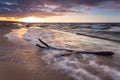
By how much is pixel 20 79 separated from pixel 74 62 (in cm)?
245

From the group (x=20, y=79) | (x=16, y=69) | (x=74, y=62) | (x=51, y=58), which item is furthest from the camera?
(x=51, y=58)

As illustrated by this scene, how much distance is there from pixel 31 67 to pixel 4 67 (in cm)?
80

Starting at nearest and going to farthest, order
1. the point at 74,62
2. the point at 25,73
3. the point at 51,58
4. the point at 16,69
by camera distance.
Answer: the point at 25,73 < the point at 16,69 < the point at 74,62 < the point at 51,58

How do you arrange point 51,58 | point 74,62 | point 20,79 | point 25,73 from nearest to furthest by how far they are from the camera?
point 20,79, point 25,73, point 74,62, point 51,58

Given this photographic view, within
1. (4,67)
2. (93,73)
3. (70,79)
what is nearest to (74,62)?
(93,73)

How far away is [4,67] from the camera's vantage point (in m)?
5.56

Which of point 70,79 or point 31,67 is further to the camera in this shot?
point 31,67

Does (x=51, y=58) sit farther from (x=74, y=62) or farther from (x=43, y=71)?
(x=43, y=71)

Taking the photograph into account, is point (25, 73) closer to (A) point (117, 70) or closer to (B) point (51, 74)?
(B) point (51, 74)

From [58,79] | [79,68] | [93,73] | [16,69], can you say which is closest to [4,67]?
[16,69]

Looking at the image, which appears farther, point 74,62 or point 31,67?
point 74,62

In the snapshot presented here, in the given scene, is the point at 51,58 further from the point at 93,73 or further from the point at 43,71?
the point at 93,73

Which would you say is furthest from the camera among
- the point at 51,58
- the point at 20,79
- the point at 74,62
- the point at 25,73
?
the point at 51,58

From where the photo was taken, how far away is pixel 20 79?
4.57 meters
